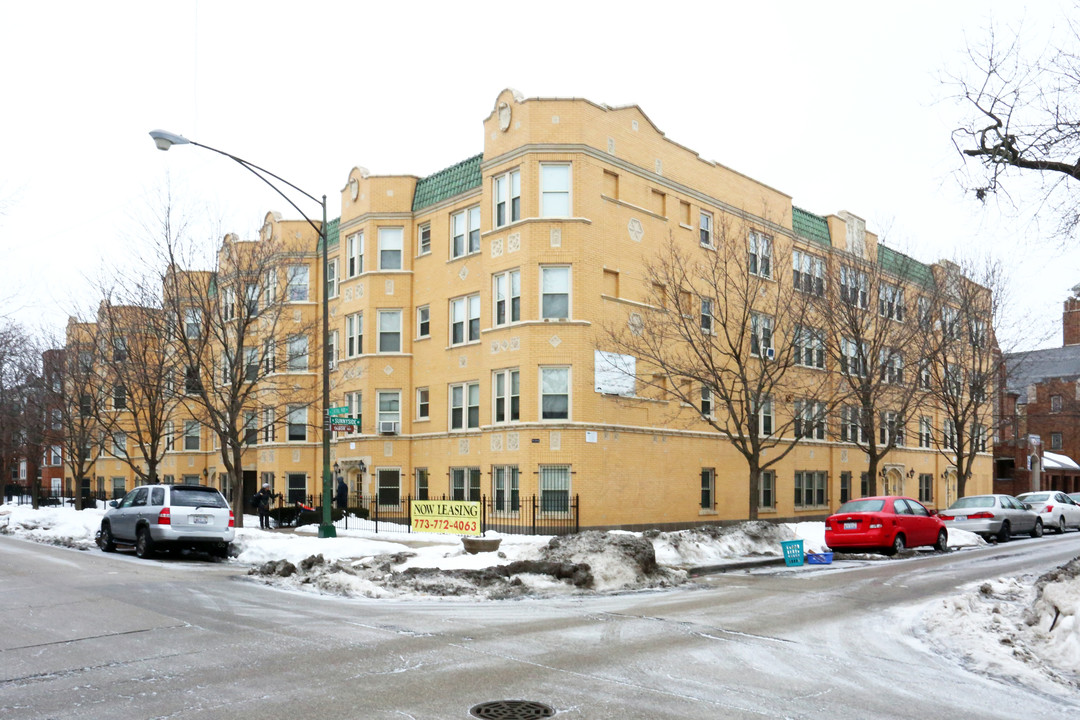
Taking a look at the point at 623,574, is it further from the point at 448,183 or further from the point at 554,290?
the point at 448,183

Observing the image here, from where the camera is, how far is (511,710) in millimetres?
7219

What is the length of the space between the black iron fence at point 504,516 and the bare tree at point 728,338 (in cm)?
471

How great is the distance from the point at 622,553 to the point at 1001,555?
12.1 metres

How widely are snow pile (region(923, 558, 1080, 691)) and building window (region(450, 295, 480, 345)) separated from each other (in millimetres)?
21996

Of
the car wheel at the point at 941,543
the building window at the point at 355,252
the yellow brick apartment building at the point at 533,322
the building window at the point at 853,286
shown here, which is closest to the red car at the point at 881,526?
the car wheel at the point at 941,543

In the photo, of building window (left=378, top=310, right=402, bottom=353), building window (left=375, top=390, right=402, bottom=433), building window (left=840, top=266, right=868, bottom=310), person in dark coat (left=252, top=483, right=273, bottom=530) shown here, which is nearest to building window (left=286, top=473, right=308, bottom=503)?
building window (left=375, top=390, right=402, bottom=433)

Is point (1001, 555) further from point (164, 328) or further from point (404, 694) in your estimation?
point (164, 328)

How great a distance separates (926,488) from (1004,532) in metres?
19.4

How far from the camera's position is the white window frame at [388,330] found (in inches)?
1449

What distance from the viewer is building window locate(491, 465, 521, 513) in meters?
30.1

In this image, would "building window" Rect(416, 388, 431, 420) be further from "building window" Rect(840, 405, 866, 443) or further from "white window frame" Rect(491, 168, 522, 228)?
"building window" Rect(840, 405, 866, 443)

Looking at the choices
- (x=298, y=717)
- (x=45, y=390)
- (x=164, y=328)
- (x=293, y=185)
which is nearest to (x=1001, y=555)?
(x=293, y=185)

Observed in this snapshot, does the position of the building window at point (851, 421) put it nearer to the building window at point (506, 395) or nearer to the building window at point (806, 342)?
the building window at point (806, 342)

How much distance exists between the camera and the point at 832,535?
23.7 m
